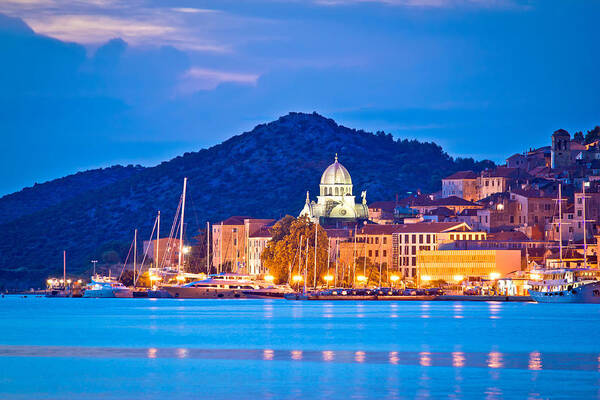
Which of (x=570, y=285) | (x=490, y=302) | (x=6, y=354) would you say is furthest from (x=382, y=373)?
(x=490, y=302)

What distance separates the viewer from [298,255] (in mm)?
150125

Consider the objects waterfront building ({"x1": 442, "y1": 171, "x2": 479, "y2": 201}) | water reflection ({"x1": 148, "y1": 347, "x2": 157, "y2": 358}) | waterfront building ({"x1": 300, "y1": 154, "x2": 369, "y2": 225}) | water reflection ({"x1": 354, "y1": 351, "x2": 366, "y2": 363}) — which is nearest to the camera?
water reflection ({"x1": 354, "y1": 351, "x2": 366, "y2": 363})

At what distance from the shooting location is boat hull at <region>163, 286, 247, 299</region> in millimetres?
141000

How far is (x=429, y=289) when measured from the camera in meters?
148

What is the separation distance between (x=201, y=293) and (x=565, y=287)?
4088 centimetres

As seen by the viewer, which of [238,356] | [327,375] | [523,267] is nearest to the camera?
[327,375]

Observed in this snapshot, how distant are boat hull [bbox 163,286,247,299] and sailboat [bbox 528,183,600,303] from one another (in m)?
33.5

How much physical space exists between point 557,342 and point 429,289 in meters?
89.0

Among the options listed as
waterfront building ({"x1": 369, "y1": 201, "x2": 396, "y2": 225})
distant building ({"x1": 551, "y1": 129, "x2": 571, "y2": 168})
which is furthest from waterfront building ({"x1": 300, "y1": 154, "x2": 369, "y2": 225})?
distant building ({"x1": 551, "y1": 129, "x2": 571, "y2": 168})

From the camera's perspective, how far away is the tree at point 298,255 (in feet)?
493

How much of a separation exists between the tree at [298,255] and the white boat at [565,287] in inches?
1173

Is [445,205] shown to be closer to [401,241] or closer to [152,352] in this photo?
[401,241]

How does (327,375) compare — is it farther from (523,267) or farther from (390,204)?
(390,204)

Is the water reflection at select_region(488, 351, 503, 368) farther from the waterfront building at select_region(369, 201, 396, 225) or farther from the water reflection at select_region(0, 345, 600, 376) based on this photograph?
the waterfront building at select_region(369, 201, 396, 225)
